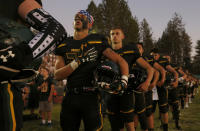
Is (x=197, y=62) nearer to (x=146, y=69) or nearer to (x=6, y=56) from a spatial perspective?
(x=146, y=69)

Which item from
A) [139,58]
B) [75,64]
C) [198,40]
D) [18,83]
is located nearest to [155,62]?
[139,58]

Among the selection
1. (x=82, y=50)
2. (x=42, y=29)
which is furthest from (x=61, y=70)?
(x=42, y=29)

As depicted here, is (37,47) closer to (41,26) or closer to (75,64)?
(41,26)

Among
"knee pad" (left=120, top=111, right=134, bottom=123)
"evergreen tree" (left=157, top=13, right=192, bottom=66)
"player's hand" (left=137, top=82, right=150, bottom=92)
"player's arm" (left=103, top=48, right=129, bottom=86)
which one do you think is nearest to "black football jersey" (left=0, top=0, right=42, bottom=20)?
"player's arm" (left=103, top=48, right=129, bottom=86)

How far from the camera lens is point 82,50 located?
293cm

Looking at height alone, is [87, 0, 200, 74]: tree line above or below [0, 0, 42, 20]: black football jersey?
above

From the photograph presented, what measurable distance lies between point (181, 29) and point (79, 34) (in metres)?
56.7

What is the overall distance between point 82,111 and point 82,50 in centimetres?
83

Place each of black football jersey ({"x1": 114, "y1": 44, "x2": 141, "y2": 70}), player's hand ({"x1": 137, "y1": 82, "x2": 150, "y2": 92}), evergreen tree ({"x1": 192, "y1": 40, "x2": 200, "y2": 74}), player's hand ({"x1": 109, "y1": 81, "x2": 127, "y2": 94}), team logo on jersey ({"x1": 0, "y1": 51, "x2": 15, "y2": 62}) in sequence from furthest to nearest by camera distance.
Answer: evergreen tree ({"x1": 192, "y1": 40, "x2": 200, "y2": 74}), player's hand ({"x1": 137, "y1": 82, "x2": 150, "y2": 92}), black football jersey ({"x1": 114, "y1": 44, "x2": 141, "y2": 70}), player's hand ({"x1": 109, "y1": 81, "x2": 127, "y2": 94}), team logo on jersey ({"x1": 0, "y1": 51, "x2": 15, "y2": 62})

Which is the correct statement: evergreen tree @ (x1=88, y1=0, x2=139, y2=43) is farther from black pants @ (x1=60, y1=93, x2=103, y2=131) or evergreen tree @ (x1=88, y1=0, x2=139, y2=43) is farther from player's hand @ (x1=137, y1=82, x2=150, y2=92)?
black pants @ (x1=60, y1=93, x2=103, y2=131)

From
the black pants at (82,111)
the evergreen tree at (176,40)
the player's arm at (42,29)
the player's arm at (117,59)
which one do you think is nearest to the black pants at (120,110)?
the player's arm at (117,59)

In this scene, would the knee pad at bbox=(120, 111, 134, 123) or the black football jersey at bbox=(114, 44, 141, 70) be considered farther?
the black football jersey at bbox=(114, 44, 141, 70)

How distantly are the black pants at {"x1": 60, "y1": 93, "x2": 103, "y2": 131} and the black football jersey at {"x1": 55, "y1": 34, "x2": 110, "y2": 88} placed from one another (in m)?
0.18

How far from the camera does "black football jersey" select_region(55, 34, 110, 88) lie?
3020 millimetres
